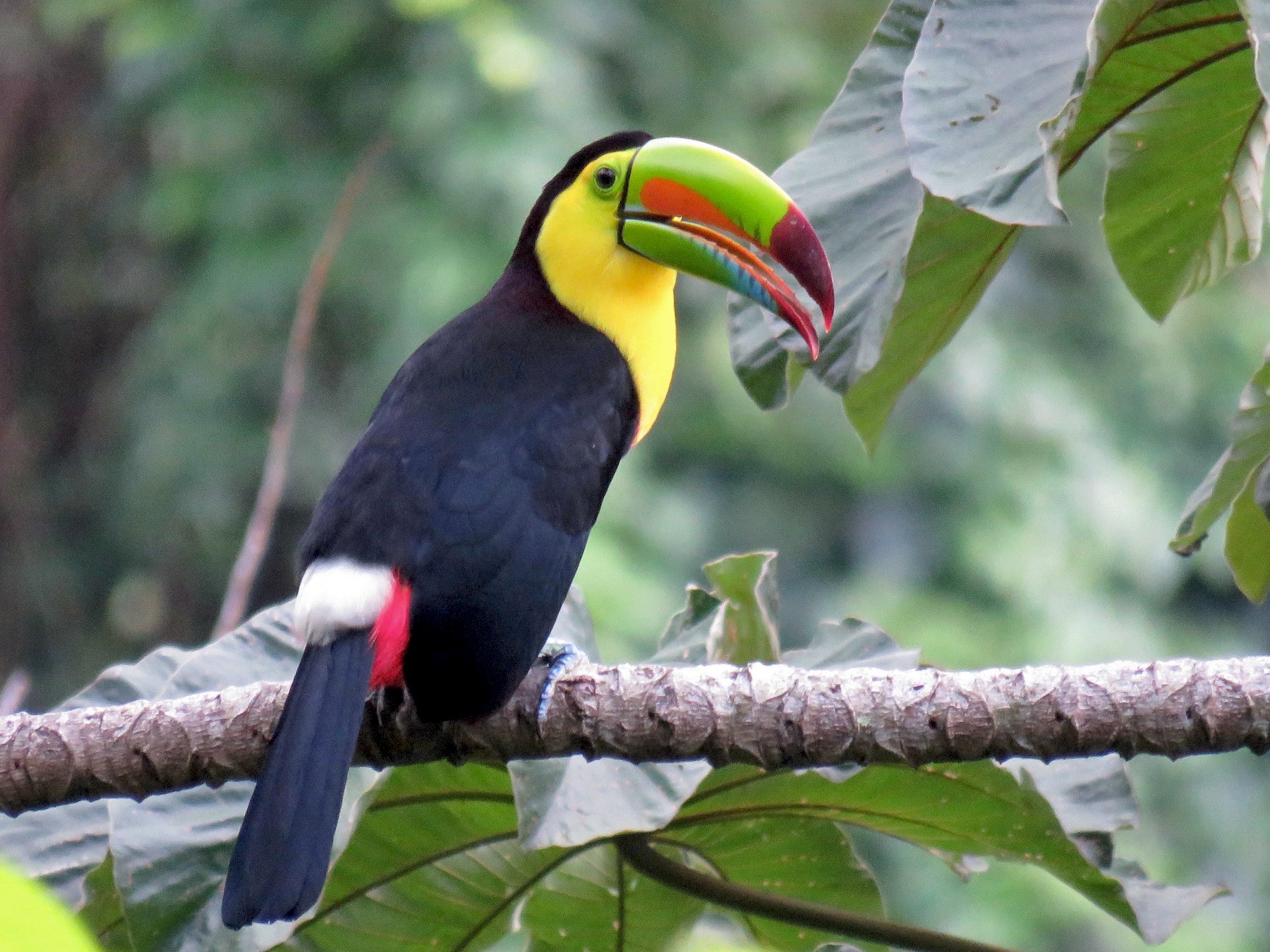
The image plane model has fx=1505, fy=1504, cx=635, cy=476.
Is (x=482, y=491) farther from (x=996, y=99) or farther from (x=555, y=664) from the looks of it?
(x=996, y=99)

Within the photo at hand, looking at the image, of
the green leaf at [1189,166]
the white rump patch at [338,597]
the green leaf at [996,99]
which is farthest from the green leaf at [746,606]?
the green leaf at [1189,166]

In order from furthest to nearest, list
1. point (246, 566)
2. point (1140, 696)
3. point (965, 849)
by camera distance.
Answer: point (246, 566)
point (965, 849)
point (1140, 696)

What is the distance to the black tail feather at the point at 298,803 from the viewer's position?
1328 mm

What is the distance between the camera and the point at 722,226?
2012 millimetres

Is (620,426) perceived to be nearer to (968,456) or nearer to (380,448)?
(380,448)

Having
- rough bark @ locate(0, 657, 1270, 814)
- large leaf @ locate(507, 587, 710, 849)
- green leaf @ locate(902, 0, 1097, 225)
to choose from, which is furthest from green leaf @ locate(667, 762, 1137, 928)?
green leaf @ locate(902, 0, 1097, 225)

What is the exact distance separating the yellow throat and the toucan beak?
37 millimetres

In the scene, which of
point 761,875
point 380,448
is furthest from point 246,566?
point 761,875

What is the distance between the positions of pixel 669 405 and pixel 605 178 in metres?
3.11

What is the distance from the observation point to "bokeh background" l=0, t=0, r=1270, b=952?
181 inches

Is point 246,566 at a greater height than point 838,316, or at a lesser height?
lesser

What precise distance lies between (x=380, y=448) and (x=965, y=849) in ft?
2.70

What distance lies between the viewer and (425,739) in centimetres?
159

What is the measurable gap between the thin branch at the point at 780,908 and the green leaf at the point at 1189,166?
0.92 m
